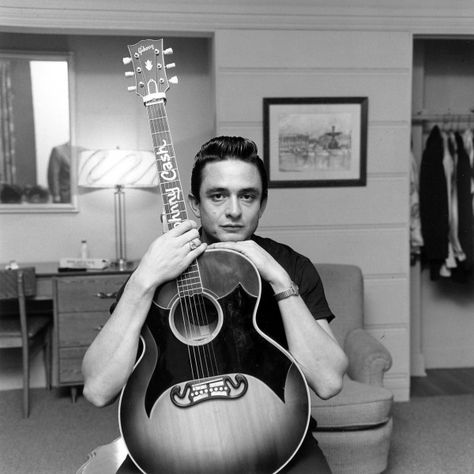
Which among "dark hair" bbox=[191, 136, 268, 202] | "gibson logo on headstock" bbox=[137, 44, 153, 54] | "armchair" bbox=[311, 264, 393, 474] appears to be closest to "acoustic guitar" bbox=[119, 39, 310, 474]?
"dark hair" bbox=[191, 136, 268, 202]

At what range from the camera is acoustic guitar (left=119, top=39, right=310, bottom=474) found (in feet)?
3.67

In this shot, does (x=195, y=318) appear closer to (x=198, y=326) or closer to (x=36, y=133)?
(x=198, y=326)

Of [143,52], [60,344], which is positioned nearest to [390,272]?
[60,344]

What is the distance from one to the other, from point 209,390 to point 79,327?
7.40ft

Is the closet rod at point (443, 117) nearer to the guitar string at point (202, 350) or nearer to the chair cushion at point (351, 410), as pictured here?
the chair cushion at point (351, 410)

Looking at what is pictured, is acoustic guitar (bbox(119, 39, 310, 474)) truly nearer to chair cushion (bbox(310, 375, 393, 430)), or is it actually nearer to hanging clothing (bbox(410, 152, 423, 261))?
chair cushion (bbox(310, 375, 393, 430))

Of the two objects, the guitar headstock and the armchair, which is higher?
the guitar headstock

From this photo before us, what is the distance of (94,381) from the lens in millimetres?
1184

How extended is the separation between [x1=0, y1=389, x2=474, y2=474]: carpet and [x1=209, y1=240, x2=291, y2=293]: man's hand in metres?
1.62

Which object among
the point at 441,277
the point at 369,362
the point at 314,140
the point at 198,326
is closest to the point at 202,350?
the point at 198,326

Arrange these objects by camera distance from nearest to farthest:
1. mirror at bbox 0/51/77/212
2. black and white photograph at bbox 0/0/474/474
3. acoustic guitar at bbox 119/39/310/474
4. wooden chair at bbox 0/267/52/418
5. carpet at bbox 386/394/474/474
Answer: acoustic guitar at bbox 119/39/310/474 < carpet at bbox 386/394/474/474 < black and white photograph at bbox 0/0/474/474 < wooden chair at bbox 0/267/52/418 < mirror at bbox 0/51/77/212

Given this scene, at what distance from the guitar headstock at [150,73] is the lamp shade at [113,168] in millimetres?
1966

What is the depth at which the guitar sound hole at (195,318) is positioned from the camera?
118 cm

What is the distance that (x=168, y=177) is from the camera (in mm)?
1254
